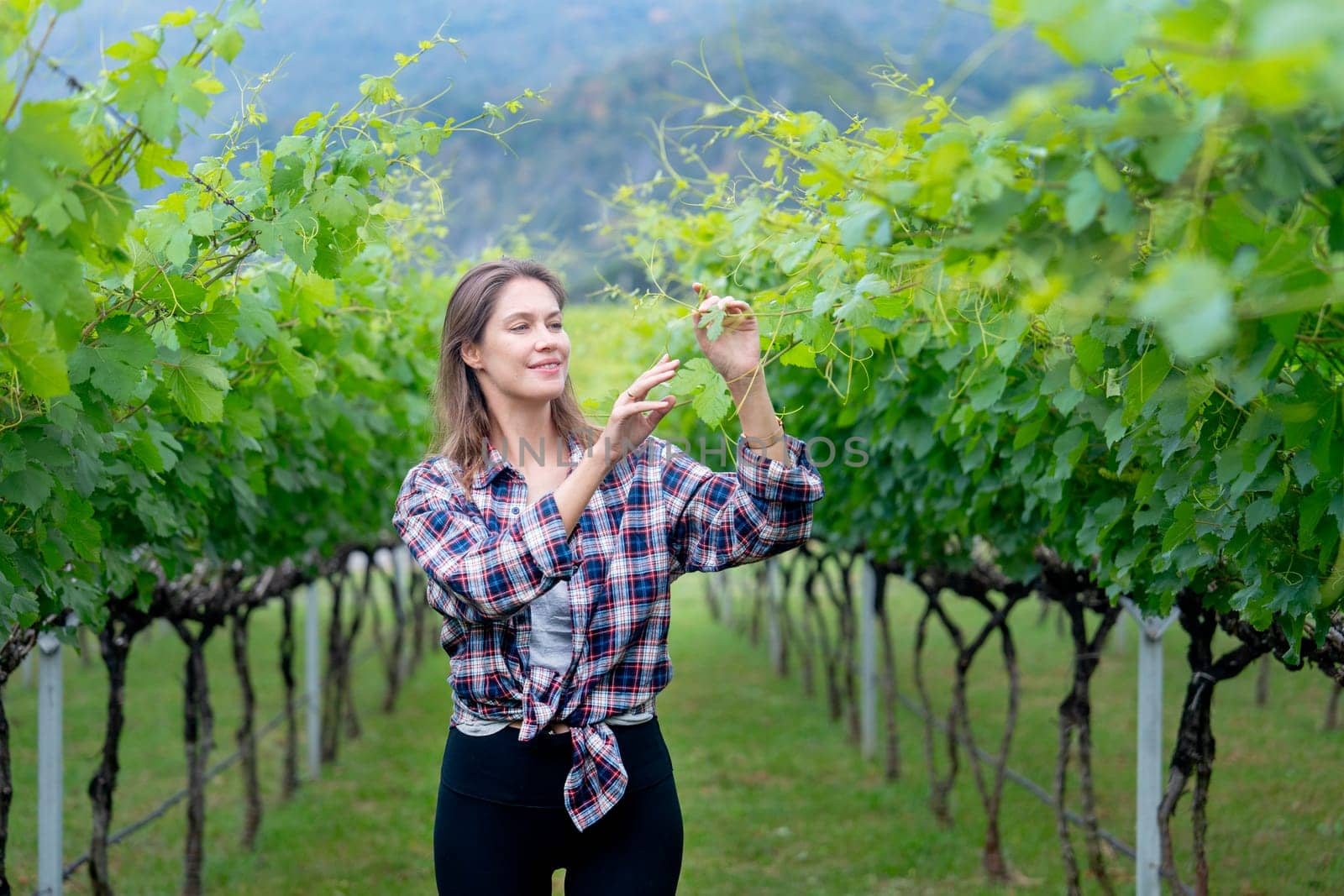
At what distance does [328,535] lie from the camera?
6.22m

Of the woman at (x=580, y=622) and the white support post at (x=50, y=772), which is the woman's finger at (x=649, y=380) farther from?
the white support post at (x=50, y=772)

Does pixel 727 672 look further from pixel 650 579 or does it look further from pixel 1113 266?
pixel 1113 266

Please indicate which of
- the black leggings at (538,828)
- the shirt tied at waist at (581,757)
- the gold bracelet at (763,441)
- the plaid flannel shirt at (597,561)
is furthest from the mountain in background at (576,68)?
the black leggings at (538,828)

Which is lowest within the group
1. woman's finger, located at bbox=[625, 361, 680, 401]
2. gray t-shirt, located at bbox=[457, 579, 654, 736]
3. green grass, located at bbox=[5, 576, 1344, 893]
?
green grass, located at bbox=[5, 576, 1344, 893]

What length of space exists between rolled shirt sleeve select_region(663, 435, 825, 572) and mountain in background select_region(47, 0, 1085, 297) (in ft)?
2.00

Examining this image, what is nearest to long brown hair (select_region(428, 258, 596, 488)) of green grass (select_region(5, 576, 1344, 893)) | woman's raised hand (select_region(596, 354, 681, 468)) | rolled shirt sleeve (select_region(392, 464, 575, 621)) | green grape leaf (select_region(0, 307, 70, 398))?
rolled shirt sleeve (select_region(392, 464, 575, 621))

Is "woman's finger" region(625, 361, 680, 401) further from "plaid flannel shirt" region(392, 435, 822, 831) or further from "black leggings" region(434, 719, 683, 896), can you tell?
"black leggings" region(434, 719, 683, 896)

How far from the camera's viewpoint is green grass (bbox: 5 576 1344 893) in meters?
6.04

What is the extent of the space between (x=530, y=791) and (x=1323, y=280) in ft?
4.91

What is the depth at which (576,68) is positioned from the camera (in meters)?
82.8

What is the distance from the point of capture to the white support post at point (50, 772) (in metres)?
4.02

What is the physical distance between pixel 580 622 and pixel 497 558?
0.23 metres

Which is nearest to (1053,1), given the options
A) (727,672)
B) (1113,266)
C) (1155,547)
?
(1113,266)

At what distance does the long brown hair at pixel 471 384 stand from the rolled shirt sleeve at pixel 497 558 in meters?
0.22
